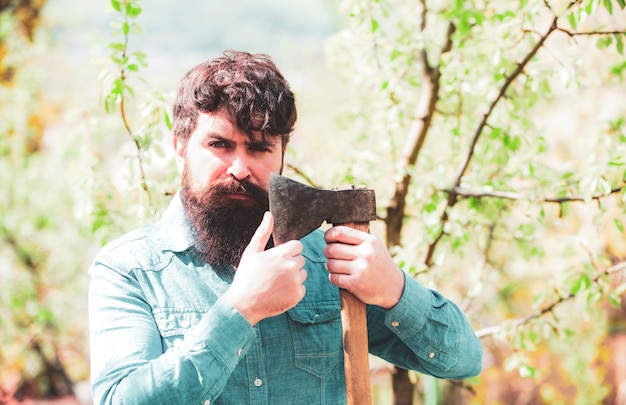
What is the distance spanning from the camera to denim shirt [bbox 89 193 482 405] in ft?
4.75

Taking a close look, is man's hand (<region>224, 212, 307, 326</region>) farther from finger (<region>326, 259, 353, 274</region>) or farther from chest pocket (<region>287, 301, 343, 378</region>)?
chest pocket (<region>287, 301, 343, 378</region>)

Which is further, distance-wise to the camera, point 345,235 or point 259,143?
point 259,143

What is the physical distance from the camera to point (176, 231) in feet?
6.05

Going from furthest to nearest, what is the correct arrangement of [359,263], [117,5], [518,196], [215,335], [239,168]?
[518,196]
[117,5]
[239,168]
[359,263]
[215,335]

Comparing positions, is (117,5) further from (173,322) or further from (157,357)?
(157,357)

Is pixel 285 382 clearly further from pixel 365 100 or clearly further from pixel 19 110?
pixel 19 110

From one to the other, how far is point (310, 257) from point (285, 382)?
0.41m

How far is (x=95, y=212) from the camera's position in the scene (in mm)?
2961

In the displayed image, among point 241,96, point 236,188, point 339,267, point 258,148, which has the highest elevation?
point 241,96

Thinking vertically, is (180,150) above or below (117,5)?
below

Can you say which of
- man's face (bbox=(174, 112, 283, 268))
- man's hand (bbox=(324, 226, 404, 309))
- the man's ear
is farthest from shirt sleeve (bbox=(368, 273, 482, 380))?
the man's ear

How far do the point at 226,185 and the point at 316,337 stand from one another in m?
0.51

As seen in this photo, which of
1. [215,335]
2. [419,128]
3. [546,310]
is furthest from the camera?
[419,128]

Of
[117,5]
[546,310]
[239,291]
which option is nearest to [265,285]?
[239,291]
